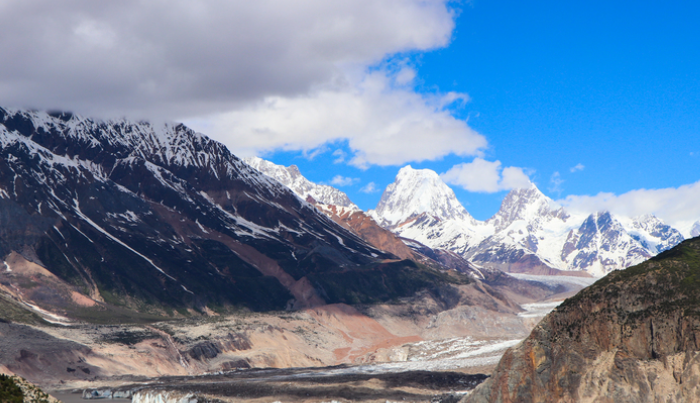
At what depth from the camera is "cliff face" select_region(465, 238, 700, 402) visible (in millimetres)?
63750

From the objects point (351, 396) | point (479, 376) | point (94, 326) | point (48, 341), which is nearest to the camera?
point (351, 396)

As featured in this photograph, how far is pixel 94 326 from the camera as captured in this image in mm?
197625

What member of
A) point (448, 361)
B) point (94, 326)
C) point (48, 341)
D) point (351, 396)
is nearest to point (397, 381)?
point (351, 396)

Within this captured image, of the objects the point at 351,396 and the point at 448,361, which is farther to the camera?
the point at 448,361

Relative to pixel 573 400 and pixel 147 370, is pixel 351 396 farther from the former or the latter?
pixel 147 370

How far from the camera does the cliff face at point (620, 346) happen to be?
63750 mm

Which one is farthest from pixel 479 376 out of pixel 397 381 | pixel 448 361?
pixel 448 361

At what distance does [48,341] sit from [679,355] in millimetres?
149996

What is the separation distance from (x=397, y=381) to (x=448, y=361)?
4362cm

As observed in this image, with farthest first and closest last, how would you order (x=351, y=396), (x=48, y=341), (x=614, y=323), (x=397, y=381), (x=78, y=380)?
(x=48, y=341) → (x=78, y=380) → (x=397, y=381) → (x=351, y=396) → (x=614, y=323)

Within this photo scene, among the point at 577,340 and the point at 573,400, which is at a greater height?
the point at 577,340

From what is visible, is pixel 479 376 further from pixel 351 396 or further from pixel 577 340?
pixel 577 340

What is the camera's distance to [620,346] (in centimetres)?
6719

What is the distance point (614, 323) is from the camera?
68.2m
